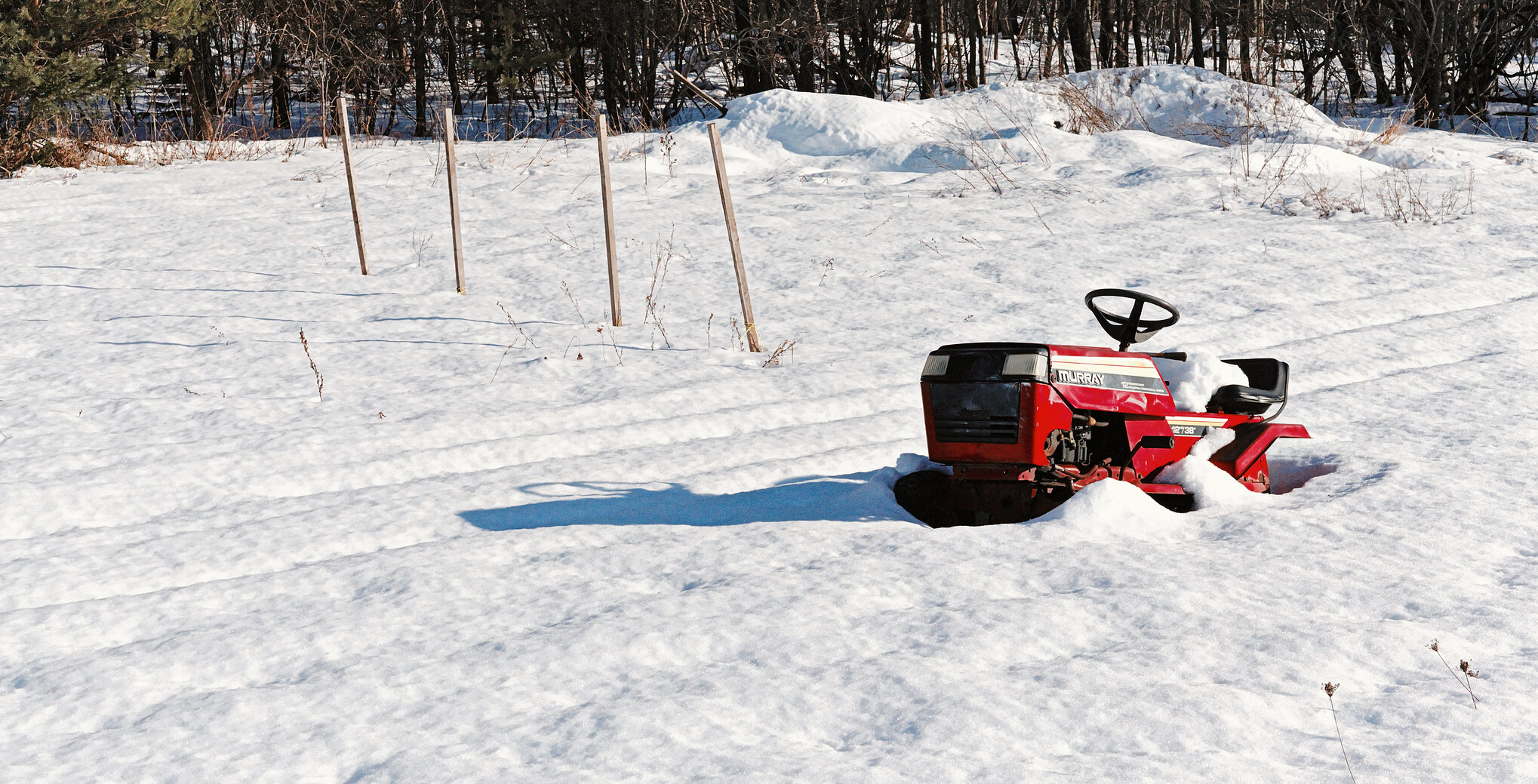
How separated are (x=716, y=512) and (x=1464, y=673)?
2.61 metres

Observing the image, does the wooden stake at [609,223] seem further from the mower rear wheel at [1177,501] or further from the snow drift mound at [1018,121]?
the snow drift mound at [1018,121]

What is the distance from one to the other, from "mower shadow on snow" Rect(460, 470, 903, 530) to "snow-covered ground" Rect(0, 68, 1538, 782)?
3 cm

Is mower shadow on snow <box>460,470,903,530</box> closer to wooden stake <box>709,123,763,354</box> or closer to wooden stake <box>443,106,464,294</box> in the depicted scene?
wooden stake <box>709,123,763,354</box>

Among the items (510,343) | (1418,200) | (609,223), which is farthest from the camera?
(1418,200)

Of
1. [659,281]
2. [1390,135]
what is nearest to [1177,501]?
[659,281]

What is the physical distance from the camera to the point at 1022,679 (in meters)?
2.73

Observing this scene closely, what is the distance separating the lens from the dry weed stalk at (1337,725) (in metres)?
2.25

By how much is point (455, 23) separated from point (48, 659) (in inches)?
734

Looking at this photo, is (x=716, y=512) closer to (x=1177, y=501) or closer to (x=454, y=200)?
(x=1177, y=501)

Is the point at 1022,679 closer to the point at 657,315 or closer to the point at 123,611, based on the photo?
the point at 123,611

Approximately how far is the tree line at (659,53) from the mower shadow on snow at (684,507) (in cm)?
1056

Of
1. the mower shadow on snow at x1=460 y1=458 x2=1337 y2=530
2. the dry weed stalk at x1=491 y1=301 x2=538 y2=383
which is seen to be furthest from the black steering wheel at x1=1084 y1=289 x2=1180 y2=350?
the dry weed stalk at x1=491 y1=301 x2=538 y2=383

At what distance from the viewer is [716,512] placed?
4.46 meters

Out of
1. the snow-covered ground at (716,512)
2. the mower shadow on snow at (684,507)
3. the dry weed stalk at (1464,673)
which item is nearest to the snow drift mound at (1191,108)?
the snow-covered ground at (716,512)
